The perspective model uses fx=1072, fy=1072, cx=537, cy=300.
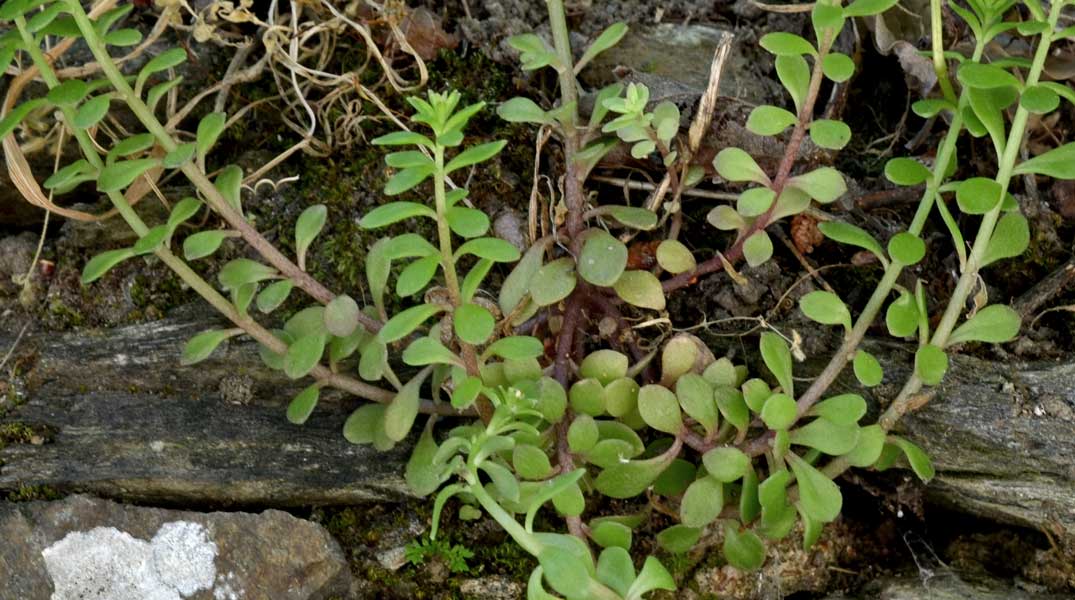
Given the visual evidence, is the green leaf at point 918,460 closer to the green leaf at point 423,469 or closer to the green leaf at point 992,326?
the green leaf at point 992,326

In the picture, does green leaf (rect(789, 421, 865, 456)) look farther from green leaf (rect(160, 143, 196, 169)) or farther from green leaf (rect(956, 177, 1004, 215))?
green leaf (rect(160, 143, 196, 169))

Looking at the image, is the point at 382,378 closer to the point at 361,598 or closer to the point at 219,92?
the point at 361,598

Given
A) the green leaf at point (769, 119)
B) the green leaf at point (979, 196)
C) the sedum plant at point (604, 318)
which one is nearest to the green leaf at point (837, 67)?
the sedum plant at point (604, 318)

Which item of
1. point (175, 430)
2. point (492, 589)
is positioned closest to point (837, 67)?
point (492, 589)

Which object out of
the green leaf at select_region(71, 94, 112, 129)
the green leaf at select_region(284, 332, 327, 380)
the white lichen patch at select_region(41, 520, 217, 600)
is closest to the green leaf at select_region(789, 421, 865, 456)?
the green leaf at select_region(284, 332, 327, 380)

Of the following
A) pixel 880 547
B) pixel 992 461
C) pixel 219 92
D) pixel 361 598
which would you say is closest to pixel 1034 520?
pixel 992 461
